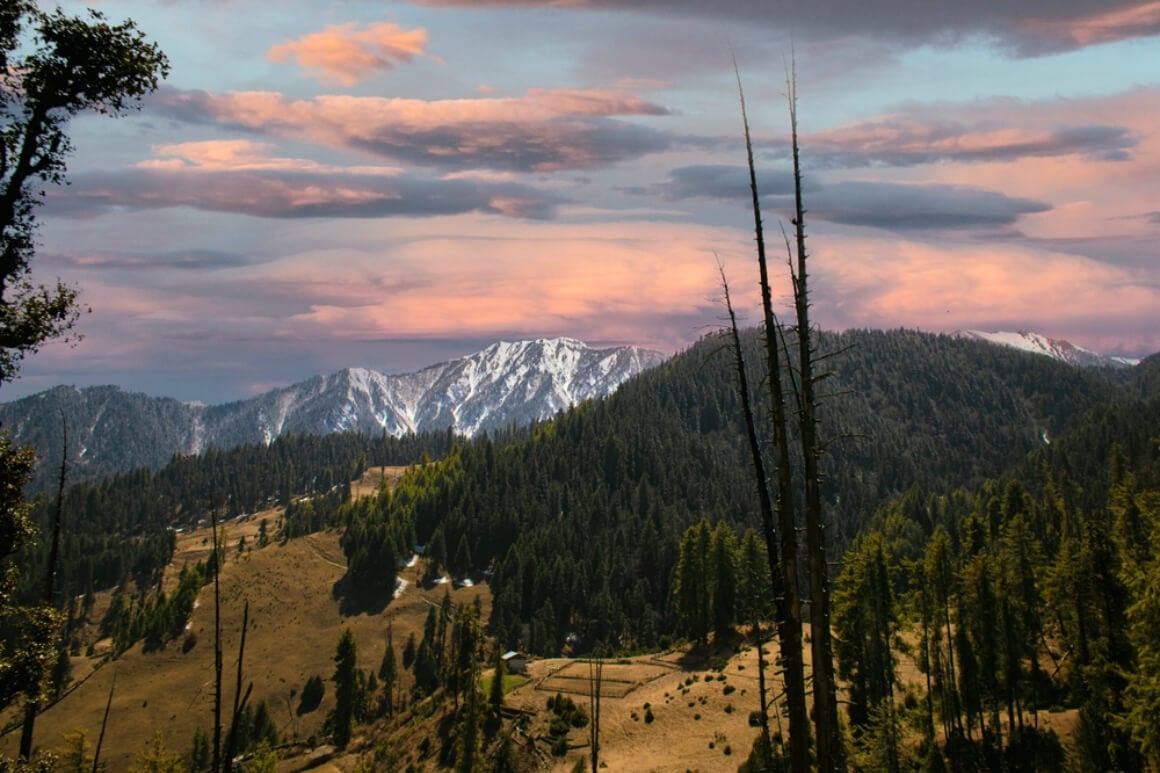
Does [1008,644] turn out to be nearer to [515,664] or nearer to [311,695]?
[515,664]

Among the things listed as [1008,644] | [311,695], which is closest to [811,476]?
[1008,644]

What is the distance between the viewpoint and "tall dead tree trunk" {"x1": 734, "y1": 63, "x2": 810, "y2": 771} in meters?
12.4

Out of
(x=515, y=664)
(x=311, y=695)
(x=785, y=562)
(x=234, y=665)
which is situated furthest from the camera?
(x=311, y=695)

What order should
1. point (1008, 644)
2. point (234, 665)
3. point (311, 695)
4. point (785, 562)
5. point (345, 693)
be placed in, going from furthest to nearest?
point (311, 695) → point (234, 665) → point (345, 693) → point (1008, 644) → point (785, 562)

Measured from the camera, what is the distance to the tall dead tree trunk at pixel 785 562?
12.4 m

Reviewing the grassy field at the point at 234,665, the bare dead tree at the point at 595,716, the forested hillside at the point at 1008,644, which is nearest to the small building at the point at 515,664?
the bare dead tree at the point at 595,716

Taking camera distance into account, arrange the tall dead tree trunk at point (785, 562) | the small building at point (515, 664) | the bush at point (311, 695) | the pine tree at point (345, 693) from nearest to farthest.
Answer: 1. the tall dead tree trunk at point (785, 562)
2. the small building at point (515, 664)
3. the pine tree at point (345, 693)
4. the bush at point (311, 695)

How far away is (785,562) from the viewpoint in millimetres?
12992

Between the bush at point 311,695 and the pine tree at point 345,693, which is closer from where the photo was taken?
the pine tree at point 345,693

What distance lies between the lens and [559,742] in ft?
213

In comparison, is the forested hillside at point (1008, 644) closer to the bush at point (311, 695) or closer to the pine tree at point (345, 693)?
the pine tree at point (345, 693)

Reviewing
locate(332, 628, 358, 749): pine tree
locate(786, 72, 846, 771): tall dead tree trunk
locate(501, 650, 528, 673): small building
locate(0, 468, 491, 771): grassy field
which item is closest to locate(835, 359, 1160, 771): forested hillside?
locate(786, 72, 846, 771): tall dead tree trunk

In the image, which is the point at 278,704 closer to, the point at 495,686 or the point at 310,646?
the point at 310,646

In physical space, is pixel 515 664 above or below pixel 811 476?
below
